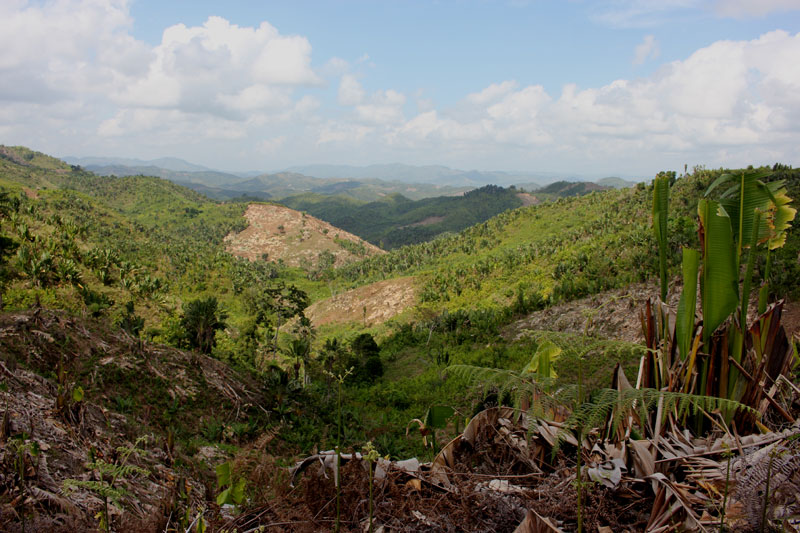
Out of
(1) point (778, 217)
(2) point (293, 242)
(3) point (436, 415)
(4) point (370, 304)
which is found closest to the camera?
(3) point (436, 415)

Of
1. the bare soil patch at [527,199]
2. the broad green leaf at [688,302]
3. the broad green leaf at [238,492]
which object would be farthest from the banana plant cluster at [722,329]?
the bare soil patch at [527,199]

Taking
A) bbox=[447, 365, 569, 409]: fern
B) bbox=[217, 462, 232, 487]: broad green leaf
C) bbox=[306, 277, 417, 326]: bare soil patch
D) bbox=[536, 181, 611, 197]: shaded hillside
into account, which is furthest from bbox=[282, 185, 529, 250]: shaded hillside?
bbox=[217, 462, 232, 487]: broad green leaf

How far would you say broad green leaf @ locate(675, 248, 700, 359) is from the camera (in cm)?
293

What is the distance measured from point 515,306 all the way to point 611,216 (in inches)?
605

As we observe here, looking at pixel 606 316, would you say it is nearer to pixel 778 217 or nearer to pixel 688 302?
pixel 778 217

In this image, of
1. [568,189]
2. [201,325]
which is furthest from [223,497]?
[568,189]

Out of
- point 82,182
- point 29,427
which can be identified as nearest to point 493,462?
point 29,427

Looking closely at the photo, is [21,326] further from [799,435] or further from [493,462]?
[799,435]

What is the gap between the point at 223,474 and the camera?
78.0 inches

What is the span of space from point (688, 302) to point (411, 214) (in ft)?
467

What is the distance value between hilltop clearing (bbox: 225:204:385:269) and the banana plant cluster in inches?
2264

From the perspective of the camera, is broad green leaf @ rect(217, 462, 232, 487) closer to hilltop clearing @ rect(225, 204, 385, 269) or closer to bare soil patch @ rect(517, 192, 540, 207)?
hilltop clearing @ rect(225, 204, 385, 269)

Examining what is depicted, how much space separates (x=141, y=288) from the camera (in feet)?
68.8

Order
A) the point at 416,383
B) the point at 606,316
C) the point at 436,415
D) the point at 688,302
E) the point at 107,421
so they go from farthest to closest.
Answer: the point at 416,383 → the point at 606,316 → the point at 107,421 → the point at 688,302 → the point at 436,415
